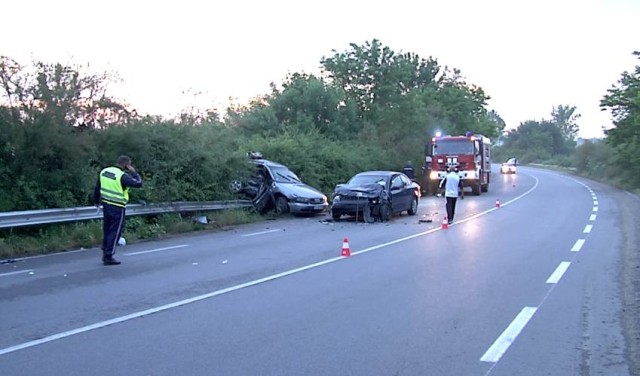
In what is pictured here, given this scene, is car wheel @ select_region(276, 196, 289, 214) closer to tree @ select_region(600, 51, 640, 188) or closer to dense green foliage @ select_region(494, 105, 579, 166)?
tree @ select_region(600, 51, 640, 188)

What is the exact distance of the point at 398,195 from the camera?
72.0ft

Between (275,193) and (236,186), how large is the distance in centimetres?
130

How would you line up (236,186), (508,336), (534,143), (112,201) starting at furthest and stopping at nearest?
(534,143) → (236,186) → (112,201) → (508,336)

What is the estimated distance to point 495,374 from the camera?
5.52 meters

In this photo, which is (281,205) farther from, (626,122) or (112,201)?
(626,122)

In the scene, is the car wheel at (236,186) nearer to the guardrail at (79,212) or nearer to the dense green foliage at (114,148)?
the dense green foliage at (114,148)

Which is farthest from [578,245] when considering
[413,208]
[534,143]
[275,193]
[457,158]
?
[534,143]

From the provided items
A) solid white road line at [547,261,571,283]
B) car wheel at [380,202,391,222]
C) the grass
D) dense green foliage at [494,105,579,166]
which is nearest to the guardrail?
the grass

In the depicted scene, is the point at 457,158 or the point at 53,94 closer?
the point at 53,94

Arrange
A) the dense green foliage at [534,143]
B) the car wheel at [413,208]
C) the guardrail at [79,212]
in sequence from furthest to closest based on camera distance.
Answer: the dense green foliage at [534,143]
the car wheel at [413,208]
the guardrail at [79,212]

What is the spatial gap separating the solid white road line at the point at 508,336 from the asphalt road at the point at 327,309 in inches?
0.8

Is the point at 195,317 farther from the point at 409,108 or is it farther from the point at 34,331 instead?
the point at 409,108

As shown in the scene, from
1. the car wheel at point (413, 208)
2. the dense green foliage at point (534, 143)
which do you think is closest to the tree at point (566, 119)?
the dense green foliage at point (534, 143)

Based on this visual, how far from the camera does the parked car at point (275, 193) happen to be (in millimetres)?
22172
